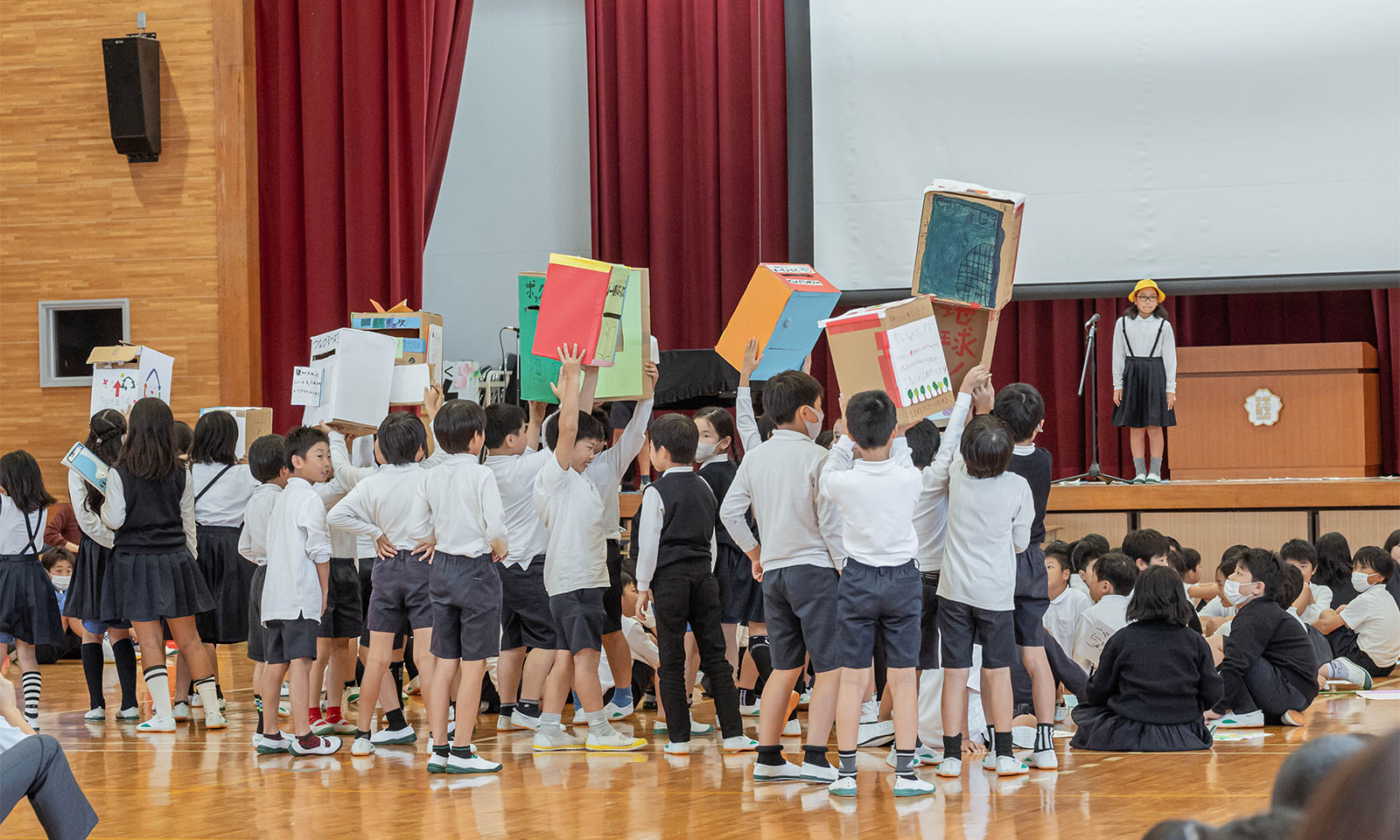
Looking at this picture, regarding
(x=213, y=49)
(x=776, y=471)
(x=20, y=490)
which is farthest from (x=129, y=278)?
(x=776, y=471)

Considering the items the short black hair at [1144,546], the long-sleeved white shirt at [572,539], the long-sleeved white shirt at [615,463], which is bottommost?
the short black hair at [1144,546]

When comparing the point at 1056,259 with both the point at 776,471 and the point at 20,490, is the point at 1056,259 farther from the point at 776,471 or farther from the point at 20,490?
the point at 20,490

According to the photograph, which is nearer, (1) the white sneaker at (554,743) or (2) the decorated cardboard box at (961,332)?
(2) the decorated cardboard box at (961,332)

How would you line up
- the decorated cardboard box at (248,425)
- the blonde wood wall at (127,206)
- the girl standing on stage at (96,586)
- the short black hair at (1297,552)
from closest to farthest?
1. the girl standing on stage at (96,586)
2. the short black hair at (1297,552)
3. the decorated cardboard box at (248,425)
4. the blonde wood wall at (127,206)

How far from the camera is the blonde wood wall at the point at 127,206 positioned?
31.1ft

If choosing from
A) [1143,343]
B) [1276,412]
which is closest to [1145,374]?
[1143,343]

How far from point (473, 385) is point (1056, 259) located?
4078 millimetres

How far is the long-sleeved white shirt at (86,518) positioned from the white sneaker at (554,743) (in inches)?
80.9

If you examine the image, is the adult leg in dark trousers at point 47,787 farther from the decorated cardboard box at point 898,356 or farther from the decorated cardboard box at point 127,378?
the decorated cardboard box at point 127,378

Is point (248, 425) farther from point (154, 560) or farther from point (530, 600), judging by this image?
point (530, 600)

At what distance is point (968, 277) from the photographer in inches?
172

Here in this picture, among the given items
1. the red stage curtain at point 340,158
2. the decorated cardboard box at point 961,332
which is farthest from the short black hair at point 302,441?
the red stage curtain at point 340,158

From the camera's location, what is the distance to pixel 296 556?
4.62m

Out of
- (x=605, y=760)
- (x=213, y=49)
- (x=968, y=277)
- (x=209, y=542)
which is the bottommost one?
(x=605, y=760)
